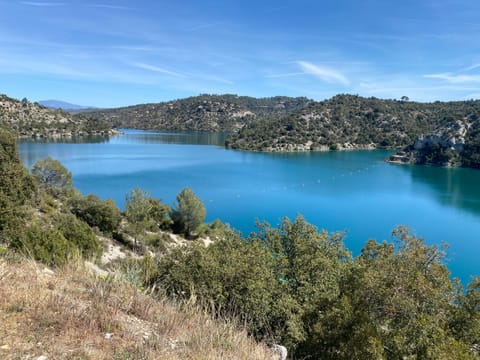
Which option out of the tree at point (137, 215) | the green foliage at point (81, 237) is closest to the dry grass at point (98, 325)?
the green foliage at point (81, 237)

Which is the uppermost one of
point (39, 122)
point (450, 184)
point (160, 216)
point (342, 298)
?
Result: point (39, 122)

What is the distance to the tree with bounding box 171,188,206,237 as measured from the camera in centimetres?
Answer: 3033

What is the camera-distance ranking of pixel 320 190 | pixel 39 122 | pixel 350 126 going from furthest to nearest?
1. pixel 350 126
2. pixel 39 122
3. pixel 320 190

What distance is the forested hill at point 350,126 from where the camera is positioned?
115 m

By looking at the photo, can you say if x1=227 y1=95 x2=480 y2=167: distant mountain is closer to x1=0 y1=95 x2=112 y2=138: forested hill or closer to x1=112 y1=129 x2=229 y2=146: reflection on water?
x1=112 y1=129 x2=229 y2=146: reflection on water

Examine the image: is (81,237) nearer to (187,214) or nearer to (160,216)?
(187,214)

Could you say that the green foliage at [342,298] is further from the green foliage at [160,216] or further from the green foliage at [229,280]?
the green foliage at [160,216]


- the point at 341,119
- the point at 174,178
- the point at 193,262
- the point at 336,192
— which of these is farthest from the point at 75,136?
the point at 193,262

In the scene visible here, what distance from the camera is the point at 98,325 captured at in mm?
3633

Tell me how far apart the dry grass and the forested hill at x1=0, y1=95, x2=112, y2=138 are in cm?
12200

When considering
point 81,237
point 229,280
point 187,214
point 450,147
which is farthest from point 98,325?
point 450,147

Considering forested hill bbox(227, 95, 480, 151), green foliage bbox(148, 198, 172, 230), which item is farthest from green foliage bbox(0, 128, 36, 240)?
forested hill bbox(227, 95, 480, 151)

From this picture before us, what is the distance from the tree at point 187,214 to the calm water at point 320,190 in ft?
19.6

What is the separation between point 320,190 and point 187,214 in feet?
95.7
